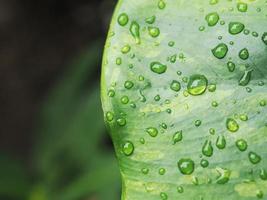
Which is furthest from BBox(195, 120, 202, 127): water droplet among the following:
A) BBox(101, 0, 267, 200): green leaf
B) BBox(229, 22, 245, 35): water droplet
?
BBox(229, 22, 245, 35): water droplet

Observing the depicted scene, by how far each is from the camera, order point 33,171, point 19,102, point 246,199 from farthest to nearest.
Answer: point 19,102 < point 33,171 < point 246,199

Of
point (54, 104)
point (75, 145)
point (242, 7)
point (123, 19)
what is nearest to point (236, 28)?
point (242, 7)

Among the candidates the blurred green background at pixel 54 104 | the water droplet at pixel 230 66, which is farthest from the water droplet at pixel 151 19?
the blurred green background at pixel 54 104

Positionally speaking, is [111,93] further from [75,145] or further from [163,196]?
[75,145]

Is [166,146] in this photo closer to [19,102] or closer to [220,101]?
[220,101]

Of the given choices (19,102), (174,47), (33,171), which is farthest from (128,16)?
(19,102)
